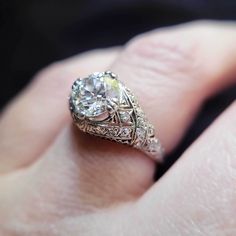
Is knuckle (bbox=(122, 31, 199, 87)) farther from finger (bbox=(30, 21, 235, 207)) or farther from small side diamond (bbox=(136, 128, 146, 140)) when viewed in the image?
small side diamond (bbox=(136, 128, 146, 140))

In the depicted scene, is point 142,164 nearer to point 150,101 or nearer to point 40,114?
point 150,101

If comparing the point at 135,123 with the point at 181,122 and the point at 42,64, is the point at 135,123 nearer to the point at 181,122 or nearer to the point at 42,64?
the point at 181,122

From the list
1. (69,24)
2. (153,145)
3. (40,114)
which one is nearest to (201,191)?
(153,145)

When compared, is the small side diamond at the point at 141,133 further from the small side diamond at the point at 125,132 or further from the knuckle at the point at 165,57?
the knuckle at the point at 165,57

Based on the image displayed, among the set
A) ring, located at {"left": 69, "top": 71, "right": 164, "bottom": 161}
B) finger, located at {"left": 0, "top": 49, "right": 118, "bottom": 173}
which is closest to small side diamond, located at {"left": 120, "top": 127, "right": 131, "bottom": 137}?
ring, located at {"left": 69, "top": 71, "right": 164, "bottom": 161}

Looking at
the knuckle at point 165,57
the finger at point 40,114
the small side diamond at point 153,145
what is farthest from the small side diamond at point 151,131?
the finger at point 40,114
